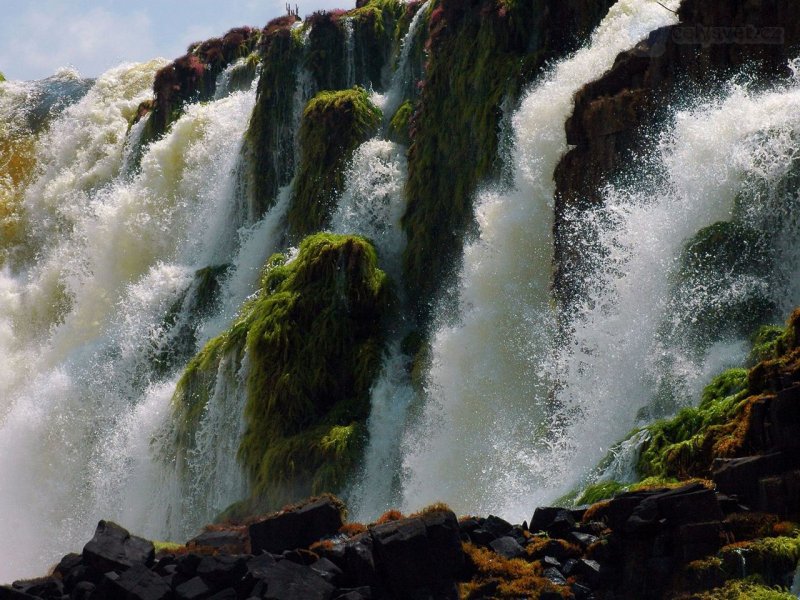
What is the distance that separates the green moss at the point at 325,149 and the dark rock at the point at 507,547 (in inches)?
638

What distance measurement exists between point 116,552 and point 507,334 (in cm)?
877

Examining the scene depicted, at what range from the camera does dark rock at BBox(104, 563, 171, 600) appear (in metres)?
12.0

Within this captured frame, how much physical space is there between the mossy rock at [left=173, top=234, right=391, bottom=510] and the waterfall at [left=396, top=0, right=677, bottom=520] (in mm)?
1515

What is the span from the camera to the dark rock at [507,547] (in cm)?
1181

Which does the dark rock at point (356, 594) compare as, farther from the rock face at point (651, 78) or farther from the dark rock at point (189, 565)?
the rock face at point (651, 78)

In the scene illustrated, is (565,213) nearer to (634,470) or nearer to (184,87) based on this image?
(634,470)

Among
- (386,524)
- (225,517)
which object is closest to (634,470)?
(386,524)

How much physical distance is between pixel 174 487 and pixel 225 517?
3.41 meters

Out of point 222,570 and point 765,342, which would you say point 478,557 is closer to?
point 222,570

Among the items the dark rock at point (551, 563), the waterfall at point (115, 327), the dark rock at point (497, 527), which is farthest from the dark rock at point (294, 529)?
the waterfall at point (115, 327)

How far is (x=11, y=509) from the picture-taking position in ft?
93.4

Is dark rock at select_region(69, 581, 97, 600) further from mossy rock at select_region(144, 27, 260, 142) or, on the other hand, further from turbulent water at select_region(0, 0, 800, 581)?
mossy rock at select_region(144, 27, 260, 142)

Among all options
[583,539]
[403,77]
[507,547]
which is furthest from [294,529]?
[403,77]

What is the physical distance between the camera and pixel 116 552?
13.1 metres
